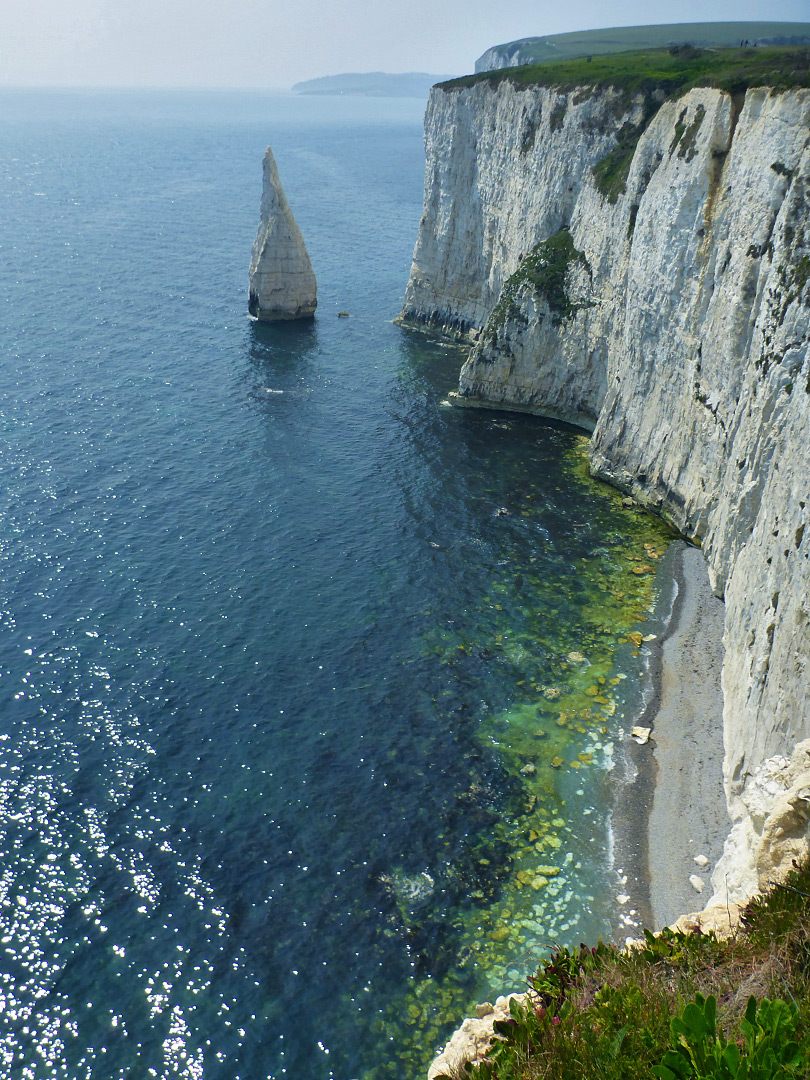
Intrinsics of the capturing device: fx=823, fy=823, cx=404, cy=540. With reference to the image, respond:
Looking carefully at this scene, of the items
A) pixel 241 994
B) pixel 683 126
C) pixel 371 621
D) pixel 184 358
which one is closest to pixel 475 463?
pixel 371 621

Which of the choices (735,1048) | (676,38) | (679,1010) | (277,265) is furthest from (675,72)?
(676,38)

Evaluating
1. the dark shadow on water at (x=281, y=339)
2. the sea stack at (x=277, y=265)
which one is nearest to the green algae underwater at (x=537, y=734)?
the dark shadow on water at (x=281, y=339)

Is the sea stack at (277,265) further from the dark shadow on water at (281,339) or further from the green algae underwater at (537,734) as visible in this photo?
the green algae underwater at (537,734)

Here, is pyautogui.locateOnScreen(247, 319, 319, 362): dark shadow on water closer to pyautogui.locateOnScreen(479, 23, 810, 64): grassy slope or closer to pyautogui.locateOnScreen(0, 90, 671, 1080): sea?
pyautogui.locateOnScreen(0, 90, 671, 1080): sea

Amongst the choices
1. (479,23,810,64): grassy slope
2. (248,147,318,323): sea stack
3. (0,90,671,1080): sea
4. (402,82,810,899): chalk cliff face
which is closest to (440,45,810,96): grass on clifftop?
(402,82,810,899): chalk cliff face

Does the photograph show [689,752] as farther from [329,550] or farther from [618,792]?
[329,550]
